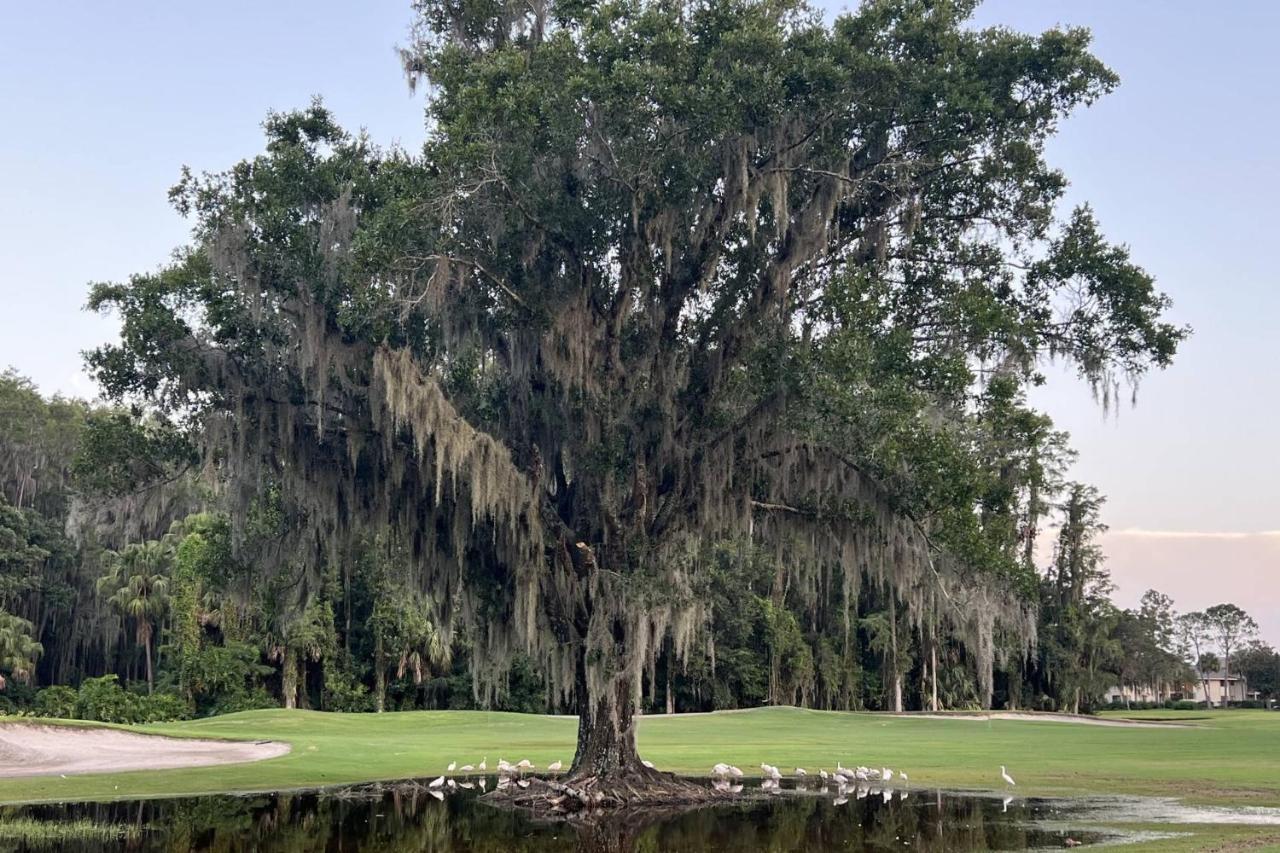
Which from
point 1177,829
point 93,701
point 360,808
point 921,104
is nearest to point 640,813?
point 360,808

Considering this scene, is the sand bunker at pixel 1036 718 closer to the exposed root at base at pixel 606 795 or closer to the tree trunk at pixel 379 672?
the tree trunk at pixel 379 672

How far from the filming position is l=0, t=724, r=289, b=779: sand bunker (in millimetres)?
21797

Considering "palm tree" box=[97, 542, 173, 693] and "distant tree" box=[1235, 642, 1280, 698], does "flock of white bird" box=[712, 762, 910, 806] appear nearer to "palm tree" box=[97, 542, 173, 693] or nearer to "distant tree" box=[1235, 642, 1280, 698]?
"palm tree" box=[97, 542, 173, 693]

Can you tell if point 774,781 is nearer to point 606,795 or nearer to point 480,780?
point 606,795

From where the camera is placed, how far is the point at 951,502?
50.8 feet

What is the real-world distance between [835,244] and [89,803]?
13.9m

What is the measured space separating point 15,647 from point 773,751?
109 ft

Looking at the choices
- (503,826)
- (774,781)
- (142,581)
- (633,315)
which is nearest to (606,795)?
(503,826)

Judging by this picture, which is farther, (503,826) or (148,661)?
(148,661)

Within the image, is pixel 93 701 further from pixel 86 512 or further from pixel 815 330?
pixel 815 330

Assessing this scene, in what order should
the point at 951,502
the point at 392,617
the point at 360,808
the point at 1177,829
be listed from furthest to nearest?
1. the point at 392,617
2. the point at 360,808
3. the point at 951,502
4. the point at 1177,829

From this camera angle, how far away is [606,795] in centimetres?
1711

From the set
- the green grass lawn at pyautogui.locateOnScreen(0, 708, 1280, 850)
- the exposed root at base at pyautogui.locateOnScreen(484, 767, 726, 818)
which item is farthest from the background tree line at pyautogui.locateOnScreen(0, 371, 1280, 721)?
the exposed root at base at pyautogui.locateOnScreen(484, 767, 726, 818)

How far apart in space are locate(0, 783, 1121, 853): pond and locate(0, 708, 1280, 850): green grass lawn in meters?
1.77
